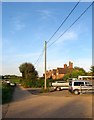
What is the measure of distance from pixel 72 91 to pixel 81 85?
128cm

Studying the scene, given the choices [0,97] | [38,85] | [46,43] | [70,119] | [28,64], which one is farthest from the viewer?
[28,64]

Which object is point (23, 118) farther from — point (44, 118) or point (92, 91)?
point (92, 91)

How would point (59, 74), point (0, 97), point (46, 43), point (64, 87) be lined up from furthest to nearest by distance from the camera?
1. point (59, 74)
2. point (64, 87)
3. point (46, 43)
4. point (0, 97)

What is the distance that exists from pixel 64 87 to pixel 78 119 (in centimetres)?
3410

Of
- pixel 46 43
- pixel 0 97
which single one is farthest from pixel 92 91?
pixel 0 97

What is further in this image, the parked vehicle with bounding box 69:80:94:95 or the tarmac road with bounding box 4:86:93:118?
the parked vehicle with bounding box 69:80:94:95

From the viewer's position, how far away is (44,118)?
1258 centimetres

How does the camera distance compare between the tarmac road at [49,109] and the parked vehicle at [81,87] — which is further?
the parked vehicle at [81,87]

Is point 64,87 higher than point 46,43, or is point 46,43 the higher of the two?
point 46,43

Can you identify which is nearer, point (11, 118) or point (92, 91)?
point (11, 118)

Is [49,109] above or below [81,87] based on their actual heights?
below

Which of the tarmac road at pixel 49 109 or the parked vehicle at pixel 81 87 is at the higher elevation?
the parked vehicle at pixel 81 87

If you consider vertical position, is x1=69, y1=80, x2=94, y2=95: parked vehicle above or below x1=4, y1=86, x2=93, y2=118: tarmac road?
above

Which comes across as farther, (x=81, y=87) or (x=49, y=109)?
(x=81, y=87)
